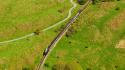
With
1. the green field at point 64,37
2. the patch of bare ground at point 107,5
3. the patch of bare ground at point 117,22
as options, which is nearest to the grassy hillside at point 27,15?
the green field at point 64,37

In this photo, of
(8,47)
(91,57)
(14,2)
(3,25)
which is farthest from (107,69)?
(14,2)

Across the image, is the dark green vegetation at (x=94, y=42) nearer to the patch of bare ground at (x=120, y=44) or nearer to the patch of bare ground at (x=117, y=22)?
the patch of bare ground at (x=117, y=22)

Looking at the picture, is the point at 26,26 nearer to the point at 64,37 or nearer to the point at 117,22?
the point at 64,37

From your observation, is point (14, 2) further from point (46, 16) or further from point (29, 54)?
point (29, 54)

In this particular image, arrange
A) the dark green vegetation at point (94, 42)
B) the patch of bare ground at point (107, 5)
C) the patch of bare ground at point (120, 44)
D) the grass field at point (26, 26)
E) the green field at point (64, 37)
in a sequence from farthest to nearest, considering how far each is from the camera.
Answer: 1. the patch of bare ground at point (107, 5)
2. the patch of bare ground at point (120, 44)
3. the dark green vegetation at point (94, 42)
4. the green field at point (64, 37)
5. the grass field at point (26, 26)

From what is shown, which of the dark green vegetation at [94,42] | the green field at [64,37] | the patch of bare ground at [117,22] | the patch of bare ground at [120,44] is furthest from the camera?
the patch of bare ground at [117,22]

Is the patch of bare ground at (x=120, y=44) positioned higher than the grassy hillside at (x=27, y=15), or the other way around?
the grassy hillside at (x=27, y=15)

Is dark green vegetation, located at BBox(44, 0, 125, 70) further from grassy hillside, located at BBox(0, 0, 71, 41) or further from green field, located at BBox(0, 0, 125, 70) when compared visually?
grassy hillside, located at BBox(0, 0, 71, 41)

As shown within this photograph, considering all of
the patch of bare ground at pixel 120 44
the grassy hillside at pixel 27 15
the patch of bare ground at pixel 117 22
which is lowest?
A: the patch of bare ground at pixel 120 44
